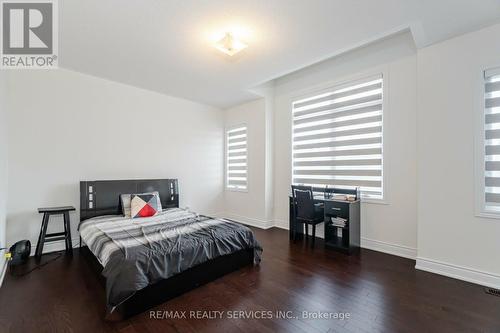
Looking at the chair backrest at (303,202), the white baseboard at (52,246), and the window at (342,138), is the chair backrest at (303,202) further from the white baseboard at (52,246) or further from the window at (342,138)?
the white baseboard at (52,246)

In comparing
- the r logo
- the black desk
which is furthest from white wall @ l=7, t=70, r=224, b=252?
the black desk

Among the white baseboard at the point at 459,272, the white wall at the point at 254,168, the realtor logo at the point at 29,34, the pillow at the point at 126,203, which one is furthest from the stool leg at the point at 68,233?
the white baseboard at the point at 459,272

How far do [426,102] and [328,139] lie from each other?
151 centimetres

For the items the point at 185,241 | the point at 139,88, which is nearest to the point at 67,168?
the point at 139,88

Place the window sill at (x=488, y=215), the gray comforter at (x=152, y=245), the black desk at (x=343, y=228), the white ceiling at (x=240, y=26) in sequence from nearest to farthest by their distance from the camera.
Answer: the gray comforter at (x=152, y=245) → the white ceiling at (x=240, y=26) → the window sill at (x=488, y=215) → the black desk at (x=343, y=228)

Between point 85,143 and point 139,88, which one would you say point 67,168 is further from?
point 139,88

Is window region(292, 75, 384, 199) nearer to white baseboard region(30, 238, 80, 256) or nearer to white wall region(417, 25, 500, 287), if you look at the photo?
white wall region(417, 25, 500, 287)

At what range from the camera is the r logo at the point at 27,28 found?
7.25ft

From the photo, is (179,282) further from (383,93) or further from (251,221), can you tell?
(383,93)

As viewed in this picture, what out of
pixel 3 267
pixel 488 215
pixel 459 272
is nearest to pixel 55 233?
pixel 3 267

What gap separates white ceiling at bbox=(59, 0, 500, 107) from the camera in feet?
7.10

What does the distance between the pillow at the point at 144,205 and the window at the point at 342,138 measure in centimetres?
270

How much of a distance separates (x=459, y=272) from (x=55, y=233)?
5.43 meters

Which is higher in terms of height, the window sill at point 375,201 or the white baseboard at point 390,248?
the window sill at point 375,201
